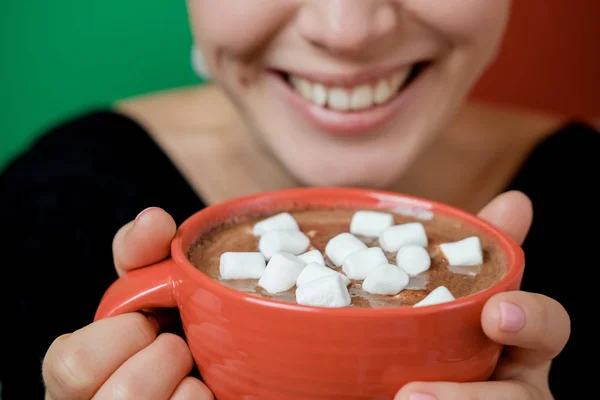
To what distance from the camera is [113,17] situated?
1921 millimetres

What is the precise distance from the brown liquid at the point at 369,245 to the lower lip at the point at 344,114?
0.38 meters

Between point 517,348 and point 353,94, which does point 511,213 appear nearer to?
point 517,348

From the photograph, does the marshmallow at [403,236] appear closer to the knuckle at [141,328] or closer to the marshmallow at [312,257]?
the marshmallow at [312,257]

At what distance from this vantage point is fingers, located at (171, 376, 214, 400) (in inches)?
27.5

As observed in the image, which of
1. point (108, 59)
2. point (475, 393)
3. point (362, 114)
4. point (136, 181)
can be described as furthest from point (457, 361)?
point (108, 59)

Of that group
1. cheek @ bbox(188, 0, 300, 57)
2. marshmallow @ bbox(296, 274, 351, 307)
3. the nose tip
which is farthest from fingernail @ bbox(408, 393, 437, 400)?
cheek @ bbox(188, 0, 300, 57)

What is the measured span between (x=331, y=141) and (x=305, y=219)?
422mm

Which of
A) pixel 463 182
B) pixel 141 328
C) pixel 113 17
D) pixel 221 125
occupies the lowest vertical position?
pixel 463 182

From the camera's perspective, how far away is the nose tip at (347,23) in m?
1.02

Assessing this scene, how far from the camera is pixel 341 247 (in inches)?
30.0

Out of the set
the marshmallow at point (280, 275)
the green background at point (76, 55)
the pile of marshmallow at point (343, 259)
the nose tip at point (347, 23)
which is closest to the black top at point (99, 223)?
the green background at point (76, 55)

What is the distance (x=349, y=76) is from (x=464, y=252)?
1.67 ft

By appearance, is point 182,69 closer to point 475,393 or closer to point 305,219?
point 305,219

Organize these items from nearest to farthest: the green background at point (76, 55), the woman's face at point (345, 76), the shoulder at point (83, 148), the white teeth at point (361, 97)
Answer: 1. the woman's face at point (345, 76)
2. the white teeth at point (361, 97)
3. the shoulder at point (83, 148)
4. the green background at point (76, 55)
